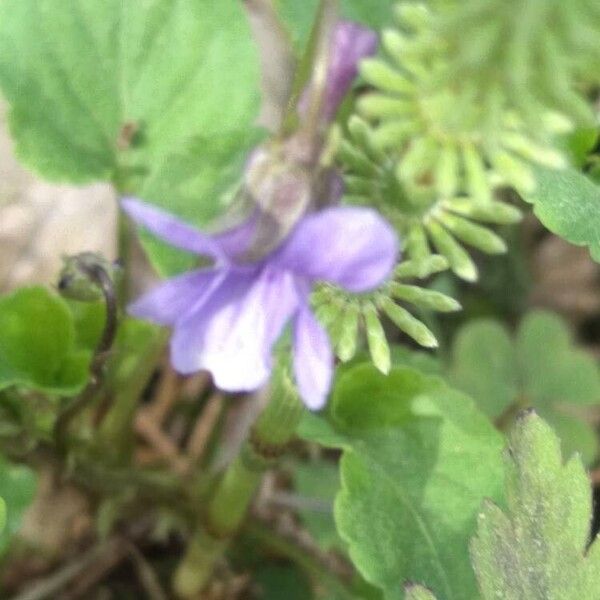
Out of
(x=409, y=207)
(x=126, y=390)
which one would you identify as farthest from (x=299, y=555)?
(x=409, y=207)

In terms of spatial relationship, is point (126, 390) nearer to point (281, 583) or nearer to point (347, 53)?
point (281, 583)

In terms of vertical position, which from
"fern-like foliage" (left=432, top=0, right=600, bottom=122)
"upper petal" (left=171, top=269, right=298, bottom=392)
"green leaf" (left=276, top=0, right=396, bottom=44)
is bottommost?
"upper petal" (left=171, top=269, right=298, bottom=392)

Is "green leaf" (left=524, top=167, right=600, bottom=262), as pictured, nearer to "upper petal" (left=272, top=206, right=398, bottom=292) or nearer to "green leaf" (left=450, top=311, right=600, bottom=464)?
"upper petal" (left=272, top=206, right=398, bottom=292)

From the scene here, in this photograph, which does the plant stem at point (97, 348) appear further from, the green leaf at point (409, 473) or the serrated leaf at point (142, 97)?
the green leaf at point (409, 473)

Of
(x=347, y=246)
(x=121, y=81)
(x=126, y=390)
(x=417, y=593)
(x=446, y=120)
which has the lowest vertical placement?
(x=126, y=390)

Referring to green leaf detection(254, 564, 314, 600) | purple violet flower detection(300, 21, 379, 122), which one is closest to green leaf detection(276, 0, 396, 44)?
purple violet flower detection(300, 21, 379, 122)

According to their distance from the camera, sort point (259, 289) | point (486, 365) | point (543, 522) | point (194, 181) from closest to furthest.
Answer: point (259, 289) → point (543, 522) → point (194, 181) → point (486, 365)

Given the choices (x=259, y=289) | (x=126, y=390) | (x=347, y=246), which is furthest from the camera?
(x=126, y=390)
